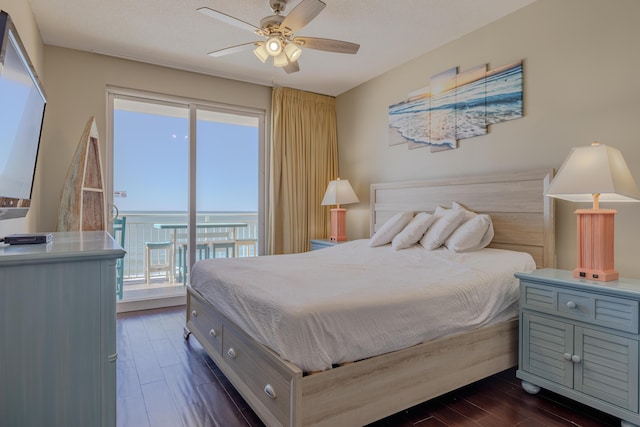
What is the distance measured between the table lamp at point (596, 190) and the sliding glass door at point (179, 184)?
334 centimetres

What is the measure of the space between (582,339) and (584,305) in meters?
0.18

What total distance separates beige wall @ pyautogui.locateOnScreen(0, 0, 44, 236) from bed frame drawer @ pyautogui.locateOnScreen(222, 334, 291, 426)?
1.44m

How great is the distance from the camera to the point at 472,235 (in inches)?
105

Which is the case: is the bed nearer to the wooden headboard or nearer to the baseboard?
the wooden headboard

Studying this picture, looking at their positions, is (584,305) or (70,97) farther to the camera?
(70,97)

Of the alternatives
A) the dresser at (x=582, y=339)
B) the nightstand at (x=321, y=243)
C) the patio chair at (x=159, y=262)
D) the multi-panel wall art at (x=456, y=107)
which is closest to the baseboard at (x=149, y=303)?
the patio chair at (x=159, y=262)

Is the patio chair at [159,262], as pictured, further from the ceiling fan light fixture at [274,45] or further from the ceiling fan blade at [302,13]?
the ceiling fan blade at [302,13]

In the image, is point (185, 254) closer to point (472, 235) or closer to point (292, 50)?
point (292, 50)

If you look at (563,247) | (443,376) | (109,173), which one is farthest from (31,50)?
(563,247)

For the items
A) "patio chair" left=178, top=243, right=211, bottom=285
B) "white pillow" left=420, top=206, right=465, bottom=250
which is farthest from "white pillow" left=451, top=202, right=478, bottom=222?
"patio chair" left=178, top=243, right=211, bottom=285

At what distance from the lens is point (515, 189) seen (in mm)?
2729

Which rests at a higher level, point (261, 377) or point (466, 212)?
point (466, 212)

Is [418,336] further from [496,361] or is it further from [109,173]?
[109,173]

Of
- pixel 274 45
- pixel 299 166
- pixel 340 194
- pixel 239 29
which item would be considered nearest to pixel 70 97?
pixel 239 29
